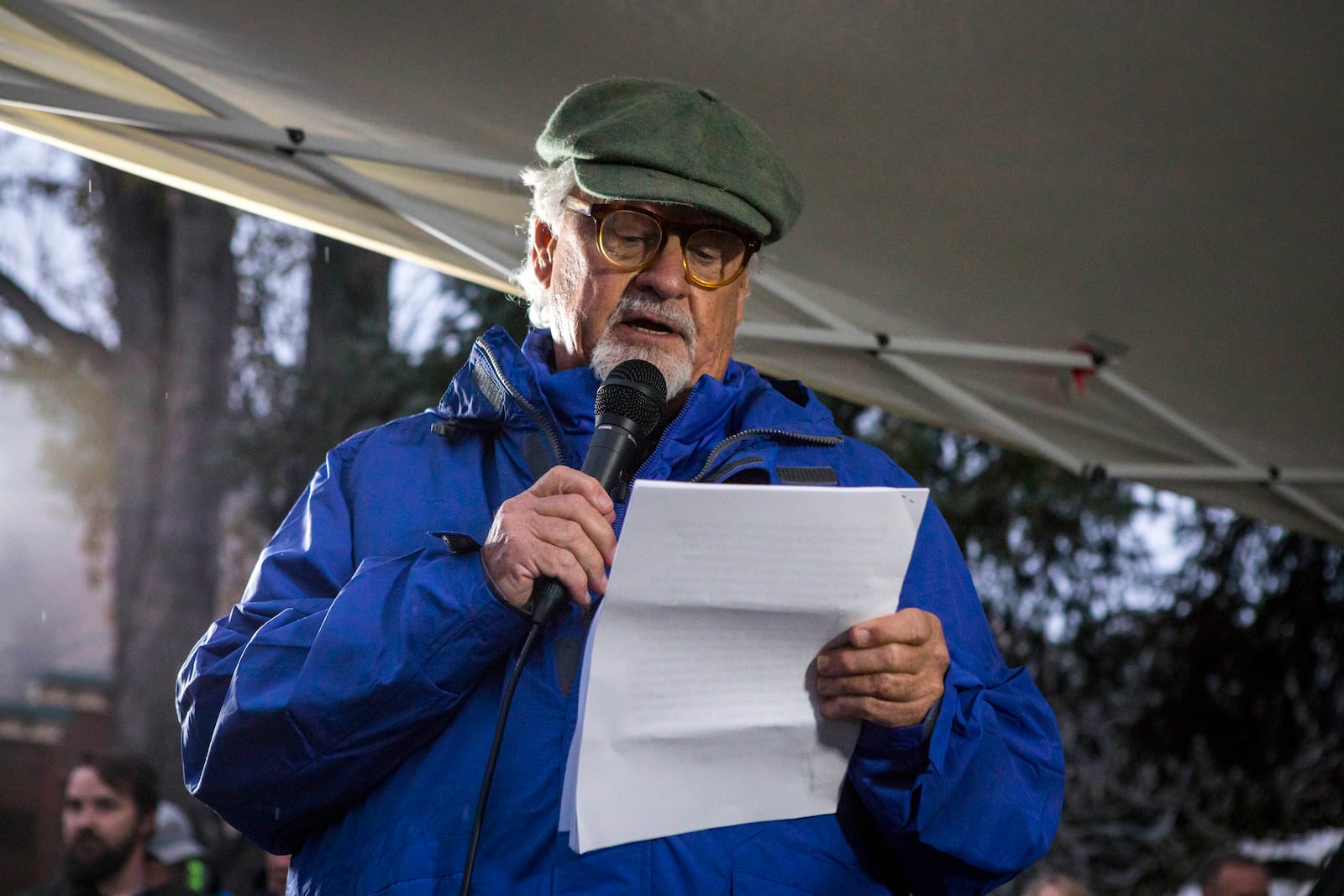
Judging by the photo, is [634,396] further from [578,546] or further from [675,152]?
[675,152]

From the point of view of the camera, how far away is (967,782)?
1.68 m

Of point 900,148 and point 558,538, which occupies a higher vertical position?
point 900,148

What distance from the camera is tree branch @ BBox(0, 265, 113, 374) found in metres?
11.1

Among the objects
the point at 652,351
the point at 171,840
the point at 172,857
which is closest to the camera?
the point at 652,351

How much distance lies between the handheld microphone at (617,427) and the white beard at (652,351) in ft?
0.36

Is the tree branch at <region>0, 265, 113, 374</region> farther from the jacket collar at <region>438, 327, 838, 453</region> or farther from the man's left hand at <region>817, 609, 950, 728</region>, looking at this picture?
the man's left hand at <region>817, 609, 950, 728</region>

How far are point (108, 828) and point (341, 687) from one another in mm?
4324

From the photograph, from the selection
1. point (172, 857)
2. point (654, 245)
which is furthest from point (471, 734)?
point (172, 857)

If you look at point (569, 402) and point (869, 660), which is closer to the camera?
point (869, 660)

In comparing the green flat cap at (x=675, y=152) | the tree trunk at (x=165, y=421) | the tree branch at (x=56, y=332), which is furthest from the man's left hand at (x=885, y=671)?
the tree branch at (x=56, y=332)

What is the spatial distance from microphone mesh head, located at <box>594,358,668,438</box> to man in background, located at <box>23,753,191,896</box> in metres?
4.27

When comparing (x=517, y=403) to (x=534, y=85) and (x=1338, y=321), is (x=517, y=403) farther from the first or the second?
(x=1338, y=321)

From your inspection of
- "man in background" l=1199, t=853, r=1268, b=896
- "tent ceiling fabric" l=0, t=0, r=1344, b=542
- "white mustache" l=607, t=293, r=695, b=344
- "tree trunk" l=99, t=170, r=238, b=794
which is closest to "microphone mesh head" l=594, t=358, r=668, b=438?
"white mustache" l=607, t=293, r=695, b=344

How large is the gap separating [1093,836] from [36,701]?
1821cm
